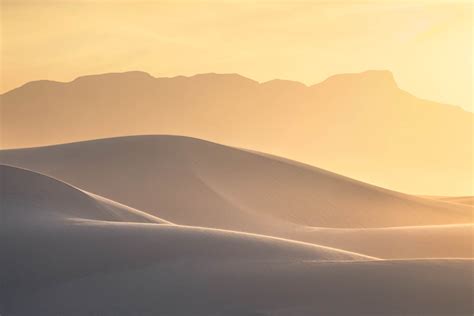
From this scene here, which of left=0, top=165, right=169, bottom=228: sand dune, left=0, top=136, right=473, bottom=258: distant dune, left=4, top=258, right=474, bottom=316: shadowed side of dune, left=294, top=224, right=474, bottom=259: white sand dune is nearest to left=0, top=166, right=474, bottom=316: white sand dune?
left=4, top=258, right=474, bottom=316: shadowed side of dune

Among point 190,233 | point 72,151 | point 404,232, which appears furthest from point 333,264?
point 72,151

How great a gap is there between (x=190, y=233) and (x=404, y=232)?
1391 centimetres

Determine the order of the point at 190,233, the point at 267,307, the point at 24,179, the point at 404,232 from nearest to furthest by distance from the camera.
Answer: the point at 267,307 → the point at 190,233 → the point at 24,179 → the point at 404,232

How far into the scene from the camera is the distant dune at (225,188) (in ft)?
147

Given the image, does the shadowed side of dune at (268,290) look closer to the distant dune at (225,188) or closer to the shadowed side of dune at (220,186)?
the distant dune at (225,188)

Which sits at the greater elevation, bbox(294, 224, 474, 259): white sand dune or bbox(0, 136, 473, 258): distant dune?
bbox(0, 136, 473, 258): distant dune

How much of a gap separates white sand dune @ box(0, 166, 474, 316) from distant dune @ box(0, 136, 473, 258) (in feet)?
52.8

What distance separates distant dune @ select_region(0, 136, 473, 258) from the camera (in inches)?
1759

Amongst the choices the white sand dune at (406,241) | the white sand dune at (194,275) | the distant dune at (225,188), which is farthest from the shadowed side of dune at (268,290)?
the distant dune at (225,188)

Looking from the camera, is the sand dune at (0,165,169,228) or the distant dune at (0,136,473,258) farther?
the distant dune at (0,136,473,258)

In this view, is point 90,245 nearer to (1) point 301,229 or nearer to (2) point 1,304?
(2) point 1,304

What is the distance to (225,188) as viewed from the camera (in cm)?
4856

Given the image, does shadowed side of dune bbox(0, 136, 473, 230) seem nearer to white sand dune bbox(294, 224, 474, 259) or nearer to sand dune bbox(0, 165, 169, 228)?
white sand dune bbox(294, 224, 474, 259)

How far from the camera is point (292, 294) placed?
17938mm
